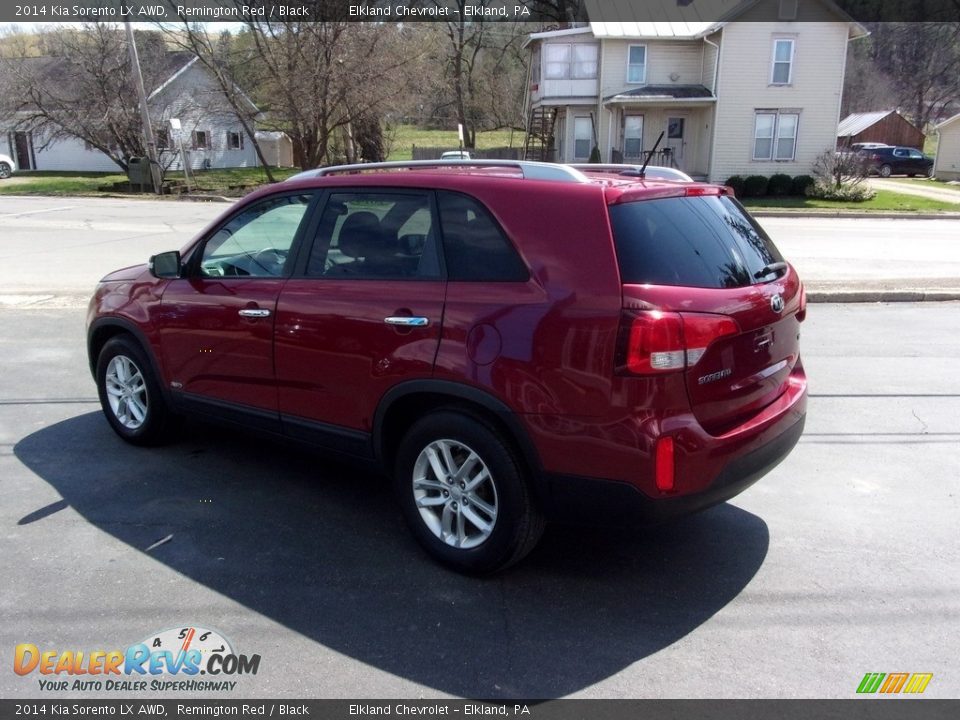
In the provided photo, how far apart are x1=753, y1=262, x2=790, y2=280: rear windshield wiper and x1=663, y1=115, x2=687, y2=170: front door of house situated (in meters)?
31.3

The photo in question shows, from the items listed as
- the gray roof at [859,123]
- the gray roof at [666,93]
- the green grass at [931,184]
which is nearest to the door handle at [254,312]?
the gray roof at [666,93]

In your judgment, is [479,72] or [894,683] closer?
[894,683]

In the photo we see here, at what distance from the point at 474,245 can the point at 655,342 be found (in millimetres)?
961

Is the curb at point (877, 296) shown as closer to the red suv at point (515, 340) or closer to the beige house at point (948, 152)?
the red suv at point (515, 340)

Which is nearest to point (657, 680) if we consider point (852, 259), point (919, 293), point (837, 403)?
point (837, 403)

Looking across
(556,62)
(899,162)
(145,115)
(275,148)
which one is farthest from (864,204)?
(275,148)

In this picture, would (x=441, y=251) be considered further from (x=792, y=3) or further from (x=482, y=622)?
(x=792, y=3)

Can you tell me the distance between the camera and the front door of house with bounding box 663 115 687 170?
111ft

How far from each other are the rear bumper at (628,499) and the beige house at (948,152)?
46428mm

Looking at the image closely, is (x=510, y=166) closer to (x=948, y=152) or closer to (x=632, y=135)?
(x=632, y=135)

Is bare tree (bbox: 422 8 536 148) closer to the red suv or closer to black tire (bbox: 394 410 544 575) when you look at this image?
the red suv

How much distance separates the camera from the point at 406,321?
362 cm

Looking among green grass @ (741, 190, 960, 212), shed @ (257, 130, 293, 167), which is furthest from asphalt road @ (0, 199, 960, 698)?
shed @ (257, 130, 293, 167)

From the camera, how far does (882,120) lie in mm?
53344
